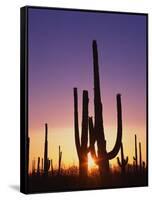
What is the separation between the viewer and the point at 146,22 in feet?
23.3

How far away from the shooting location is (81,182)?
6.84 metres

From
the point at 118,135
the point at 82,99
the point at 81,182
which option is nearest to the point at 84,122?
the point at 82,99

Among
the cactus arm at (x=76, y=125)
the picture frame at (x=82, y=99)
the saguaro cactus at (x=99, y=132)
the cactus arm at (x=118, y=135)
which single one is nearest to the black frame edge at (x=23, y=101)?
the picture frame at (x=82, y=99)

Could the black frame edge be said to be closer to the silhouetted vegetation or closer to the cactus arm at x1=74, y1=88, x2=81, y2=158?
the silhouetted vegetation

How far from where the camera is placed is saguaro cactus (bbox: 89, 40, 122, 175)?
22.5 ft

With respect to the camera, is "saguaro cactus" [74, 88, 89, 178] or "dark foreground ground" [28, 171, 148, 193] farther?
"saguaro cactus" [74, 88, 89, 178]

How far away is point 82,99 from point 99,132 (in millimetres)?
338

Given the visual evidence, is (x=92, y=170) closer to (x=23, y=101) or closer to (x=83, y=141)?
(x=83, y=141)

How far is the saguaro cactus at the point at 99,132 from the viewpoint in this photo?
6871 mm

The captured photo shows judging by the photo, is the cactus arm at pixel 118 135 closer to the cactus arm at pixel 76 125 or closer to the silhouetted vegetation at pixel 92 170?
the silhouetted vegetation at pixel 92 170

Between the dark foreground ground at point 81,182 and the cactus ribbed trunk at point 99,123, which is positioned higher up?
the cactus ribbed trunk at point 99,123

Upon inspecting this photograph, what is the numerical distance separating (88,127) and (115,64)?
60 centimetres

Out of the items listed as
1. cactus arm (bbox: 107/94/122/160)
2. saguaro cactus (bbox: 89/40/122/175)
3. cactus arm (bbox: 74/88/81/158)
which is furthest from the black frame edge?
cactus arm (bbox: 107/94/122/160)

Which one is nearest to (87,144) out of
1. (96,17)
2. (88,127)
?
(88,127)
